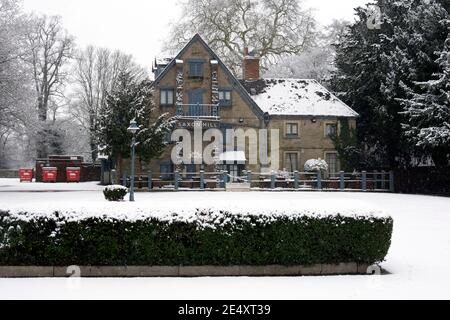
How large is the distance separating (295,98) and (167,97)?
1080 cm

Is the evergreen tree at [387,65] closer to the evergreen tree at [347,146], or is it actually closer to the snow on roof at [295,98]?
the evergreen tree at [347,146]

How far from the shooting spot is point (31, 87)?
37375 mm

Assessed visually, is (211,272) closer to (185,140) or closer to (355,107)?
(185,140)

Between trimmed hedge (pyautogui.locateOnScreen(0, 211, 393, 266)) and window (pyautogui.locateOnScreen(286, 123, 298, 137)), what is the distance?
3155 cm

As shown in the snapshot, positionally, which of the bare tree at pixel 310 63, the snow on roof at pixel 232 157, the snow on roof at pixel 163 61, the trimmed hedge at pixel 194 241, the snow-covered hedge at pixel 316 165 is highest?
the bare tree at pixel 310 63

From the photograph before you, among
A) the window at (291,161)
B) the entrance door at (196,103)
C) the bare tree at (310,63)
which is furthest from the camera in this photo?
the bare tree at (310,63)

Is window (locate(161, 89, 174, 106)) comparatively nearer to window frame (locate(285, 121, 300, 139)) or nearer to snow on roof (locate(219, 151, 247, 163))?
snow on roof (locate(219, 151, 247, 163))

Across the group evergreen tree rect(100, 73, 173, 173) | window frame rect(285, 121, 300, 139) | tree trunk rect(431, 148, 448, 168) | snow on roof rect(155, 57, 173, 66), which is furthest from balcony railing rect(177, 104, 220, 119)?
tree trunk rect(431, 148, 448, 168)

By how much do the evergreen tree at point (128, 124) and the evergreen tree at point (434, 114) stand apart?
1627cm

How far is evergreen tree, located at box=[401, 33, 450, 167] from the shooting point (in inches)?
1133

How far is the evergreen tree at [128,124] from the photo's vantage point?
33.8m

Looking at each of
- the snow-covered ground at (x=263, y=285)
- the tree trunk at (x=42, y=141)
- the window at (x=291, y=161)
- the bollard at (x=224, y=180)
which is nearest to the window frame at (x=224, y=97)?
the window at (x=291, y=161)
